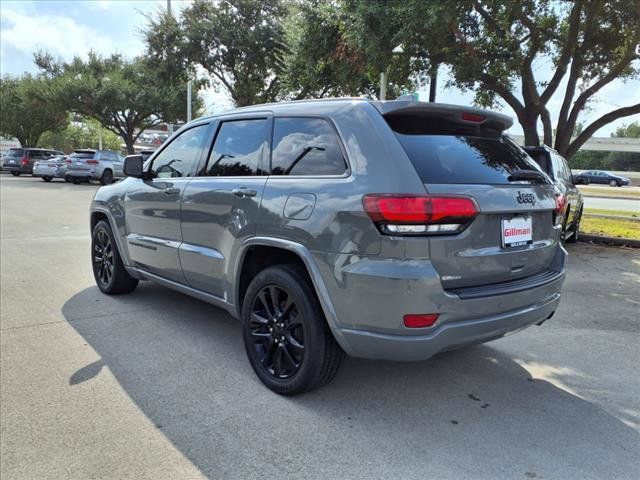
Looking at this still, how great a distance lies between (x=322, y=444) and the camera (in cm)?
290

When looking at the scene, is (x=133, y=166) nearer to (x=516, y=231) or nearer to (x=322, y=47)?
(x=516, y=231)

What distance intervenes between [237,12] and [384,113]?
23.1 meters

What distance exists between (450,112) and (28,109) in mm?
44688

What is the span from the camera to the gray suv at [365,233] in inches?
111

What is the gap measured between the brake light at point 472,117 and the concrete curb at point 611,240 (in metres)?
8.21

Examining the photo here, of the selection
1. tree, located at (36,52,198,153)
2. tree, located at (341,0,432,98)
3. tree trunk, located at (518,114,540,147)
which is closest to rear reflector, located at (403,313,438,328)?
tree, located at (341,0,432,98)

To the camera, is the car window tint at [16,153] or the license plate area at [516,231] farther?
the car window tint at [16,153]

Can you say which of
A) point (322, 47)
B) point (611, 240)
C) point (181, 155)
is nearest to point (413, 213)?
point (181, 155)

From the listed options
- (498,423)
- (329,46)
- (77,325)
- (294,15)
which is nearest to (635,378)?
(498,423)

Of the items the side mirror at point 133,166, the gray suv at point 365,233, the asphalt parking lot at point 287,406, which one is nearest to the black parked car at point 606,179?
the asphalt parking lot at point 287,406

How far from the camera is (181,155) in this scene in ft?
15.2

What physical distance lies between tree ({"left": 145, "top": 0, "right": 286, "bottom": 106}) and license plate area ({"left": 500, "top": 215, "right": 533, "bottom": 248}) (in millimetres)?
20836

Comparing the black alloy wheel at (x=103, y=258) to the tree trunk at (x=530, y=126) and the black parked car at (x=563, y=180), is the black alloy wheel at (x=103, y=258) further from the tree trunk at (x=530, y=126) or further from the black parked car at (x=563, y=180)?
the tree trunk at (x=530, y=126)

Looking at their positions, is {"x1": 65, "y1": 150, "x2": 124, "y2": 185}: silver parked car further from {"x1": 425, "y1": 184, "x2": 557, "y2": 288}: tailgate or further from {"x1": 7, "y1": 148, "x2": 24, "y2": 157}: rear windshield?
{"x1": 425, "y1": 184, "x2": 557, "y2": 288}: tailgate
